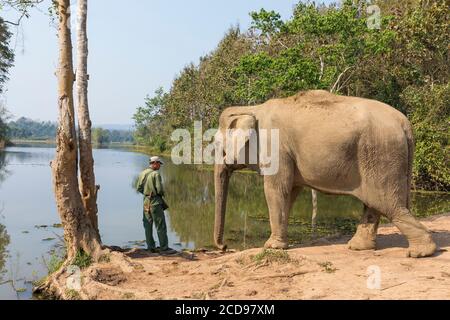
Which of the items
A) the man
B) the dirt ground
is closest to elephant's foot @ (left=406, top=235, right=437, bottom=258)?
the dirt ground

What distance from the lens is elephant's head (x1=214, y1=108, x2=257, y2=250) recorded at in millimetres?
8672

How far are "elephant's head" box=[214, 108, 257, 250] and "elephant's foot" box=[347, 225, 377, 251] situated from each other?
2225 millimetres

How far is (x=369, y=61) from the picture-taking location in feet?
78.2

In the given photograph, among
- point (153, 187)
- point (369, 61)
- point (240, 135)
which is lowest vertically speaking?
point (153, 187)

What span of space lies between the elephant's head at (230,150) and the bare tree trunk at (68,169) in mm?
2269

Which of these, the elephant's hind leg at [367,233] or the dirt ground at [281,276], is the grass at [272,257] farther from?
the elephant's hind leg at [367,233]

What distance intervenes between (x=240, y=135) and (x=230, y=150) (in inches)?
16.4

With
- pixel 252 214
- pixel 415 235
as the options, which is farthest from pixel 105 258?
pixel 252 214

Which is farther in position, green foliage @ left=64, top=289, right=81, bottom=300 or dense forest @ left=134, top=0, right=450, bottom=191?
dense forest @ left=134, top=0, right=450, bottom=191

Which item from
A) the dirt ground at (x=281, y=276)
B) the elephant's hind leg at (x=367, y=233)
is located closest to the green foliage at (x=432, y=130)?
the dirt ground at (x=281, y=276)

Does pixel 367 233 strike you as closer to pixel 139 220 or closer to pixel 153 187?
pixel 153 187

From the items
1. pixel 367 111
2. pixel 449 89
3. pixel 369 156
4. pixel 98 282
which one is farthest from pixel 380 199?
pixel 449 89

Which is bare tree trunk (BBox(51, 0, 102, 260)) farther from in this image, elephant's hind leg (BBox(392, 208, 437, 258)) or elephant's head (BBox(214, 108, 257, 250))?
elephant's hind leg (BBox(392, 208, 437, 258))

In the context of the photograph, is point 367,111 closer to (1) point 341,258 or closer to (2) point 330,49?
(1) point 341,258
